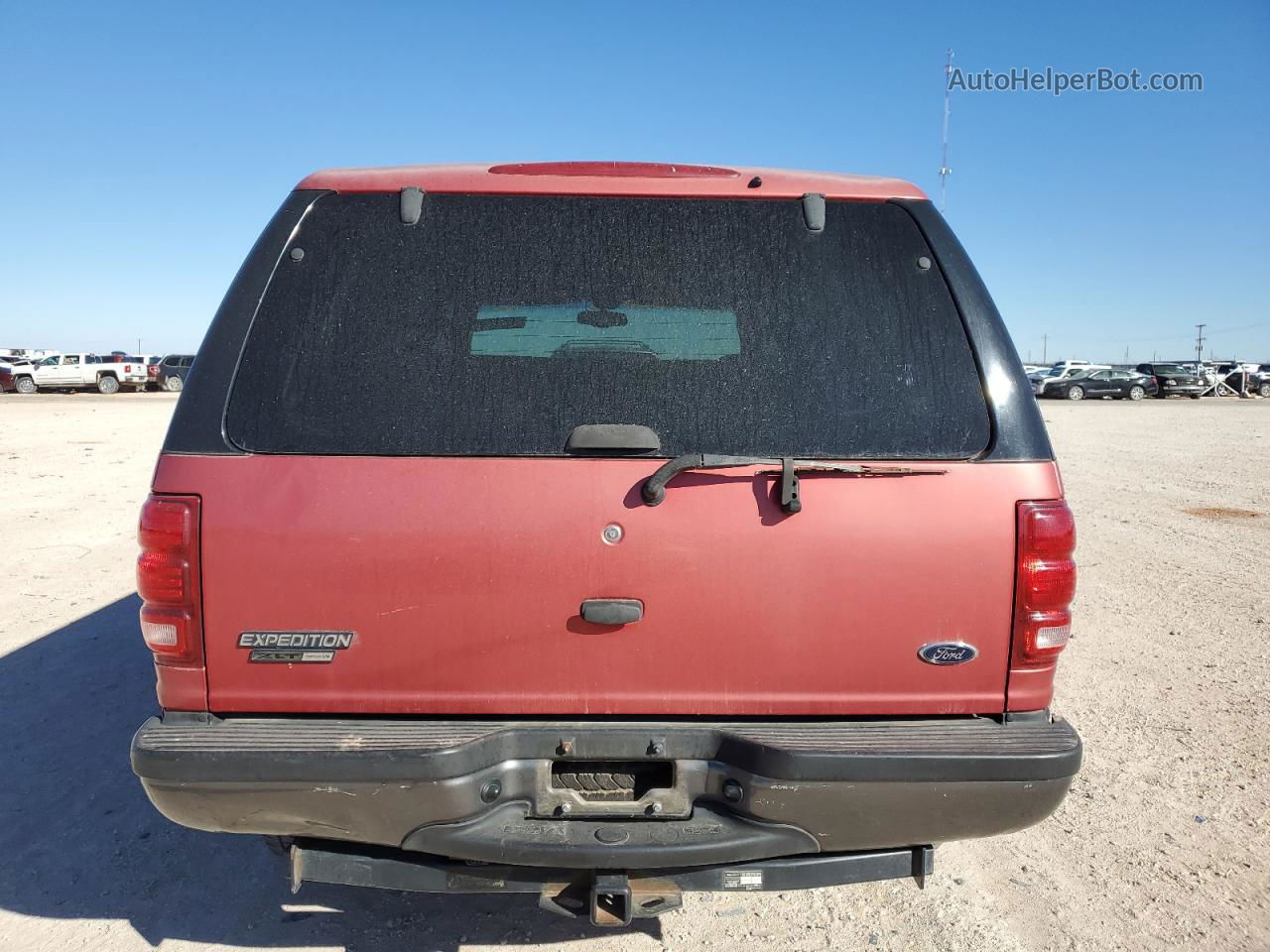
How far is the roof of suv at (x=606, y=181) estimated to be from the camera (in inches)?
93.3

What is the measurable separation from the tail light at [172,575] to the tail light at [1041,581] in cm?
199

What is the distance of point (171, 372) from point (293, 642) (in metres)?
44.7

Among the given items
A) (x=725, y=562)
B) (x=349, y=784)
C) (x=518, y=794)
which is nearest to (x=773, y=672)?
(x=725, y=562)

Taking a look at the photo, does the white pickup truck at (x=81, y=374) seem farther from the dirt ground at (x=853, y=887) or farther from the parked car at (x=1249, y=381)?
the parked car at (x=1249, y=381)

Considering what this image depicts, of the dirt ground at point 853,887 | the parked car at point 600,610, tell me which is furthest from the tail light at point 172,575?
the dirt ground at point 853,887

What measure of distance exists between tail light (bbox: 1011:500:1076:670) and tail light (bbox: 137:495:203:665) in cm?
199

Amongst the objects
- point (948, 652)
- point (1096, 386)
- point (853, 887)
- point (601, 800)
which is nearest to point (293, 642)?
point (601, 800)

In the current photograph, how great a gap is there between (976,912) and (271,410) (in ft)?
8.87

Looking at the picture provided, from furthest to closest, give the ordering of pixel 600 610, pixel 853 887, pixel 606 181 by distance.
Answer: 1. pixel 853 887
2. pixel 606 181
3. pixel 600 610

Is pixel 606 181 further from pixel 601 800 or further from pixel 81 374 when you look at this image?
pixel 81 374

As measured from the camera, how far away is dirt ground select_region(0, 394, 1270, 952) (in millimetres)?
2785

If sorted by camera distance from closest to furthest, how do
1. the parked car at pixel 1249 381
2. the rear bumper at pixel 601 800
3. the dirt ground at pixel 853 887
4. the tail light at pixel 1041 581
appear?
the rear bumper at pixel 601 800, the tail light at pixel 1041 581, the dirt ground at pixel 853 887, the parked car at pixel 1249 381

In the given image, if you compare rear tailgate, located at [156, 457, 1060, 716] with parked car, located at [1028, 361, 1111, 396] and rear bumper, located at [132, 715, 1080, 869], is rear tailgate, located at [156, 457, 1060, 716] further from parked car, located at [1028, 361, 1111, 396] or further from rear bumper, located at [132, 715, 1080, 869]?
parked car, located at [1028, 361, 1111, 396]

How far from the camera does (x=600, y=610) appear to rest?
2076mm
